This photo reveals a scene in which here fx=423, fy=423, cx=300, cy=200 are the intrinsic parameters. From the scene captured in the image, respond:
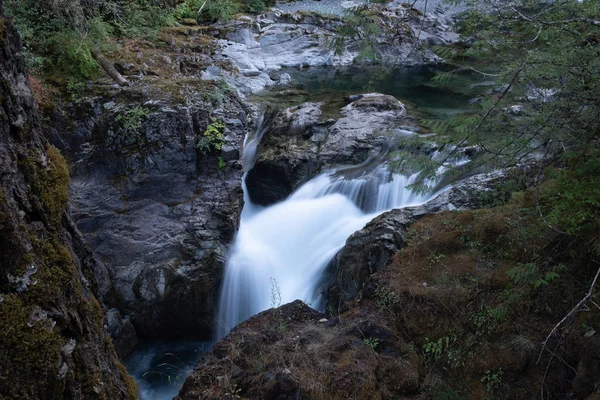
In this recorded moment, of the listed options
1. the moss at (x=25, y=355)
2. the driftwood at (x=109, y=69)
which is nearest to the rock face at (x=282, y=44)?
the driftwood at (x=109, y=69)

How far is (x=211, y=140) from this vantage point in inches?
317

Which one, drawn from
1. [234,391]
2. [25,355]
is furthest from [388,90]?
[25,355]

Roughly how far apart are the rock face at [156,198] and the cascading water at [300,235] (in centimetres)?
40

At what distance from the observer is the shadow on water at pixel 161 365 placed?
254 inches

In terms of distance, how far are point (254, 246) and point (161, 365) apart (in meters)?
2.66

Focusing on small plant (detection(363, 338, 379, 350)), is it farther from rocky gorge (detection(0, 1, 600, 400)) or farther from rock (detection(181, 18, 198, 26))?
rock (detection(181, 18, 198, 26))

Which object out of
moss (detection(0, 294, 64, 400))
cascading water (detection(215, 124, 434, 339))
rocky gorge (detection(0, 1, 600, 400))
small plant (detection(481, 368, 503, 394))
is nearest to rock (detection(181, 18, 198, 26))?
rocky gorge (detection(0, 1, 600, 400))

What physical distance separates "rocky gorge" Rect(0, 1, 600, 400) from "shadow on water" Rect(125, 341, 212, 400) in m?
0.06

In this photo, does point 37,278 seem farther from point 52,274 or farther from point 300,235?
point 300,235

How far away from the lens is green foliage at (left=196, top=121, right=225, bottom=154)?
800 cm

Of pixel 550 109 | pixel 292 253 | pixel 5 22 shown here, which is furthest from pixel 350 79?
pixel 5 22

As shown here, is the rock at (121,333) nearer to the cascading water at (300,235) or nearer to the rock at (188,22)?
the cascading water at (300,235)

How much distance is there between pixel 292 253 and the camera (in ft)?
26.7

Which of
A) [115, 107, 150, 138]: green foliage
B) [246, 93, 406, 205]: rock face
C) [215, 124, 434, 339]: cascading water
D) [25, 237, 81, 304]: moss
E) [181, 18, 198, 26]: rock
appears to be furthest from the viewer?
[181, 18, 198, 26]: rock
